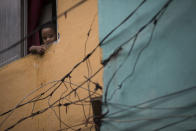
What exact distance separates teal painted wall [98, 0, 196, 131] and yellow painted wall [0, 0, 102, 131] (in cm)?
25

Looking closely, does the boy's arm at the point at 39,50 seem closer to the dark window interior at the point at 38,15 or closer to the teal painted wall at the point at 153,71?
the dark window interior at the point at 38,15

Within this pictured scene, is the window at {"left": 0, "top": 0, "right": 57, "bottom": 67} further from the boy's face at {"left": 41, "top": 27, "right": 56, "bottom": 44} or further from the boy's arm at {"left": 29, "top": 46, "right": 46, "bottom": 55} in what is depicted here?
the boy's arm at {"left": 29, "top": 46, "right": 46, "bottom": 55}

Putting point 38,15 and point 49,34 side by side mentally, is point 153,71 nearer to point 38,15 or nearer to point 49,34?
point 49,34

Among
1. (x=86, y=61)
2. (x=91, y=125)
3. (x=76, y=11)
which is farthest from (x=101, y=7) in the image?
(x=91, y=125)

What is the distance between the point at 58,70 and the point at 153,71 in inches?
47.6

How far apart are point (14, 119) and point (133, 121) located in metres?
1.78

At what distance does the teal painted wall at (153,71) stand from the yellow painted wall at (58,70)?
249mm

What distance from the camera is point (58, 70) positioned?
10.5 feet

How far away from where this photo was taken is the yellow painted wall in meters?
2.93

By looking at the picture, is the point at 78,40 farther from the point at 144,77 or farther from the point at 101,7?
the point at 144,77

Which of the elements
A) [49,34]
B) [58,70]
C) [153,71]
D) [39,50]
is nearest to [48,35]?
[49,34]

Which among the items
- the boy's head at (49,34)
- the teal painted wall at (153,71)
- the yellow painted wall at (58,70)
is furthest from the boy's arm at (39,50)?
the teal painted wall at (153,71)

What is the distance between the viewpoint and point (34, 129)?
326 cm

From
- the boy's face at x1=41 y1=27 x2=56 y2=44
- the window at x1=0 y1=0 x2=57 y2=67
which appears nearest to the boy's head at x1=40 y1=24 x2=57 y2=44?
the boy's face at x1=41 y1=27 x2=56 y2=44
